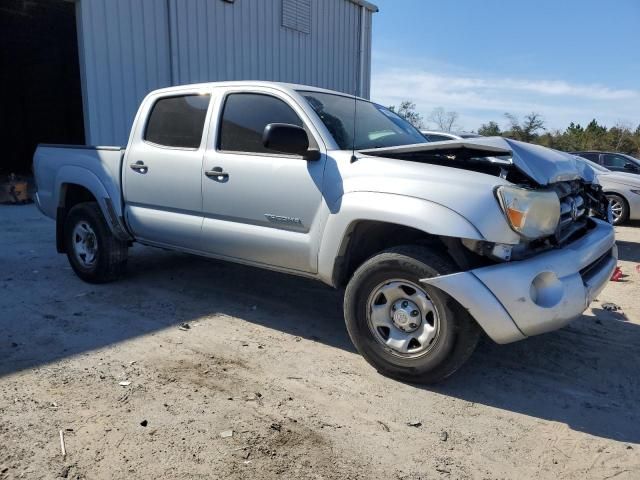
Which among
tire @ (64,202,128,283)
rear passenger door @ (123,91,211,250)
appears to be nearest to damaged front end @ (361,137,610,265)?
rear passenger door @ (123,91,211,250)

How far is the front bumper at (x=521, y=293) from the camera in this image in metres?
2.97

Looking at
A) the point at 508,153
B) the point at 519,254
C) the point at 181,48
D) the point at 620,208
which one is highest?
the point at 181,48

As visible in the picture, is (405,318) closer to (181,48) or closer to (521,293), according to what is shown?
(521,293)

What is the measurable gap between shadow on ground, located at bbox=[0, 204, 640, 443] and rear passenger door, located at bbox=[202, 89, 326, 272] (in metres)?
0.75

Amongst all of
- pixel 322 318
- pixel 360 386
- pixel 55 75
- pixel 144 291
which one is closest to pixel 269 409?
pixel 360 386

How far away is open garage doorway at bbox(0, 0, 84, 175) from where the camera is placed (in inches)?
639

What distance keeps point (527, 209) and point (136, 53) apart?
933 cm

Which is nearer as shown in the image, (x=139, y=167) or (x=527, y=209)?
(x=527, y=209)

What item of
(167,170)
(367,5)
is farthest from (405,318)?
(367,5)

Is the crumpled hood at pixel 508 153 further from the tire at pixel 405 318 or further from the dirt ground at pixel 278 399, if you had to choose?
the dirt ground at pixel 278 399

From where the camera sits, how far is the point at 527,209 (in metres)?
3.02

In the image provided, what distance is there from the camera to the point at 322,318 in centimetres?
463

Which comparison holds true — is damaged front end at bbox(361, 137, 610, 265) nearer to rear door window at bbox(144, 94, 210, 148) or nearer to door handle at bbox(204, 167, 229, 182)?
door handle at bbox(204, 167, 229, 182)

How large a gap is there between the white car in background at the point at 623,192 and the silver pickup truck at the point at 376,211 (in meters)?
7.16
